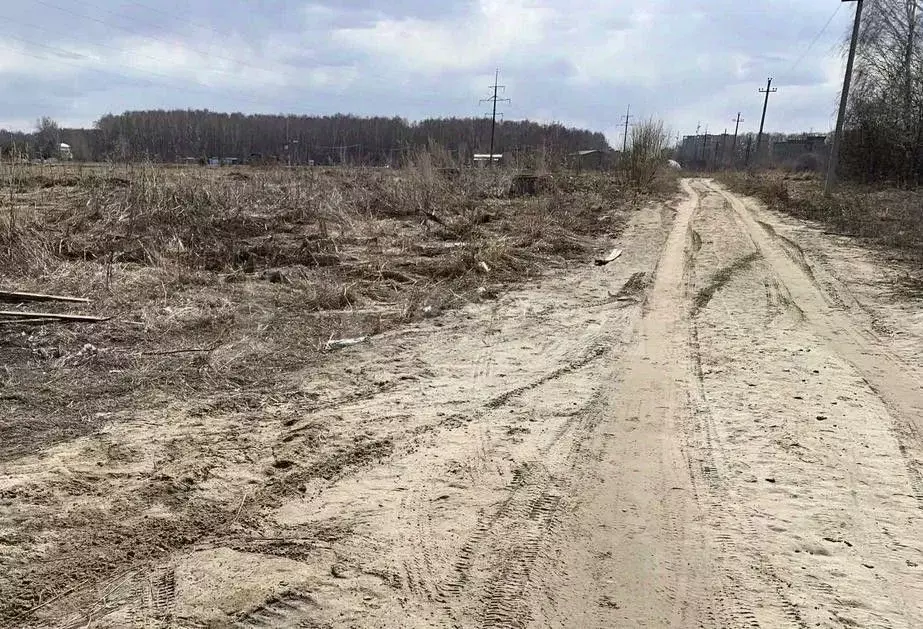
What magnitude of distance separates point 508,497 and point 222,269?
23.1 feet

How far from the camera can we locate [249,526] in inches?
119

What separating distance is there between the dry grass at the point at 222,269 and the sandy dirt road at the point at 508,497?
0.60 metres

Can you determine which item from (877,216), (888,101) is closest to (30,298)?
(877,216)

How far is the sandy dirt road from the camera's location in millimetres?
2535

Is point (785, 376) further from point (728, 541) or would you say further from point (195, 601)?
point (195, 601)

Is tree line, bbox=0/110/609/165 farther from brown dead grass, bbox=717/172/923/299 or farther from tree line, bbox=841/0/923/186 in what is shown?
brown dead grass, bbox=717/172/923/299

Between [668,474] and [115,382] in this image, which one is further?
[115,382]

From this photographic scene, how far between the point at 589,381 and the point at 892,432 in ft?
7.09

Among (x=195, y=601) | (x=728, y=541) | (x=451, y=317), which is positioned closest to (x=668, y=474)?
(x=728, y=541)

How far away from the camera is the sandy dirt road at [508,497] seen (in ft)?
8.32

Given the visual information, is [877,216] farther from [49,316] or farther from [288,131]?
[288,131]

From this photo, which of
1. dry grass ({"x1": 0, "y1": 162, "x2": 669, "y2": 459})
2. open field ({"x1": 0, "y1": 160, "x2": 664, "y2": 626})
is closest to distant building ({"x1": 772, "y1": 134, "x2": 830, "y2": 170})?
dry grass ({"x1": 0, "y1": 162, "x2": 669, "y2": 459})

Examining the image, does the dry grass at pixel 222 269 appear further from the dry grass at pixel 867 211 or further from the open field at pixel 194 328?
the dry grass at pixel 867 211

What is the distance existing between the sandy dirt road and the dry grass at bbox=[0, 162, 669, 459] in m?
0.60
